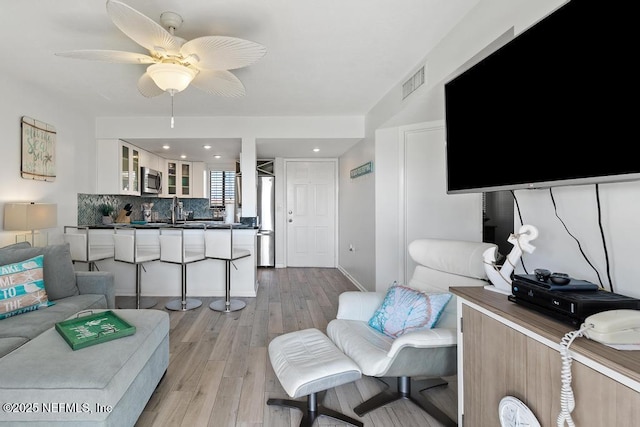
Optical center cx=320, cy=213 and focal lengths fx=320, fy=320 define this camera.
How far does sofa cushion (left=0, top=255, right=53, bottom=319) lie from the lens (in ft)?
7.06

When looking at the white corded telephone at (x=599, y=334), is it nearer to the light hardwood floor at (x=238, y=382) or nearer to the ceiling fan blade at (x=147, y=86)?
the light hardwood floor at (x=238, y=382)

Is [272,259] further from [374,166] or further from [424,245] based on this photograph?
[424,245]

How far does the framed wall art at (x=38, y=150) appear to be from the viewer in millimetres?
3195

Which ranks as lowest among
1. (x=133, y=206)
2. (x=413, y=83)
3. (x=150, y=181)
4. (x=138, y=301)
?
(x=138, y=301)

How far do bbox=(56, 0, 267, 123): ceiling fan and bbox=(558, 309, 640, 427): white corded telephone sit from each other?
1.96m

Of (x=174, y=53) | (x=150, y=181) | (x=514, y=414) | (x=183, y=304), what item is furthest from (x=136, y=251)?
(x=514, y=414)

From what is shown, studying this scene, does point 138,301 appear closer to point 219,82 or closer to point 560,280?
point 219,82

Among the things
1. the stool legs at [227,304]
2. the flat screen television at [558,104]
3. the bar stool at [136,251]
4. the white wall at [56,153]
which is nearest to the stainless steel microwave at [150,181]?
the white wall at [56,153]

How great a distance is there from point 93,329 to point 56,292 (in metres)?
1.24

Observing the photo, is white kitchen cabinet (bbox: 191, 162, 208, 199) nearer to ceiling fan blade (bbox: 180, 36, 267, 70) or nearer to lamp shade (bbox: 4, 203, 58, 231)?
lamp shade (bbox: 4, 203, 58, 231)

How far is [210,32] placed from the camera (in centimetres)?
234

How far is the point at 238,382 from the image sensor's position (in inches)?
Result: 86.0

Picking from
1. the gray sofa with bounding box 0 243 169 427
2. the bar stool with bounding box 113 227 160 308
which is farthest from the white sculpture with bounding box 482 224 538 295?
the bar stool with bounding box 113 227 160 308

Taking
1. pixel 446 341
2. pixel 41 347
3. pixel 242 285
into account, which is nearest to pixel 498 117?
pixel 446 341
